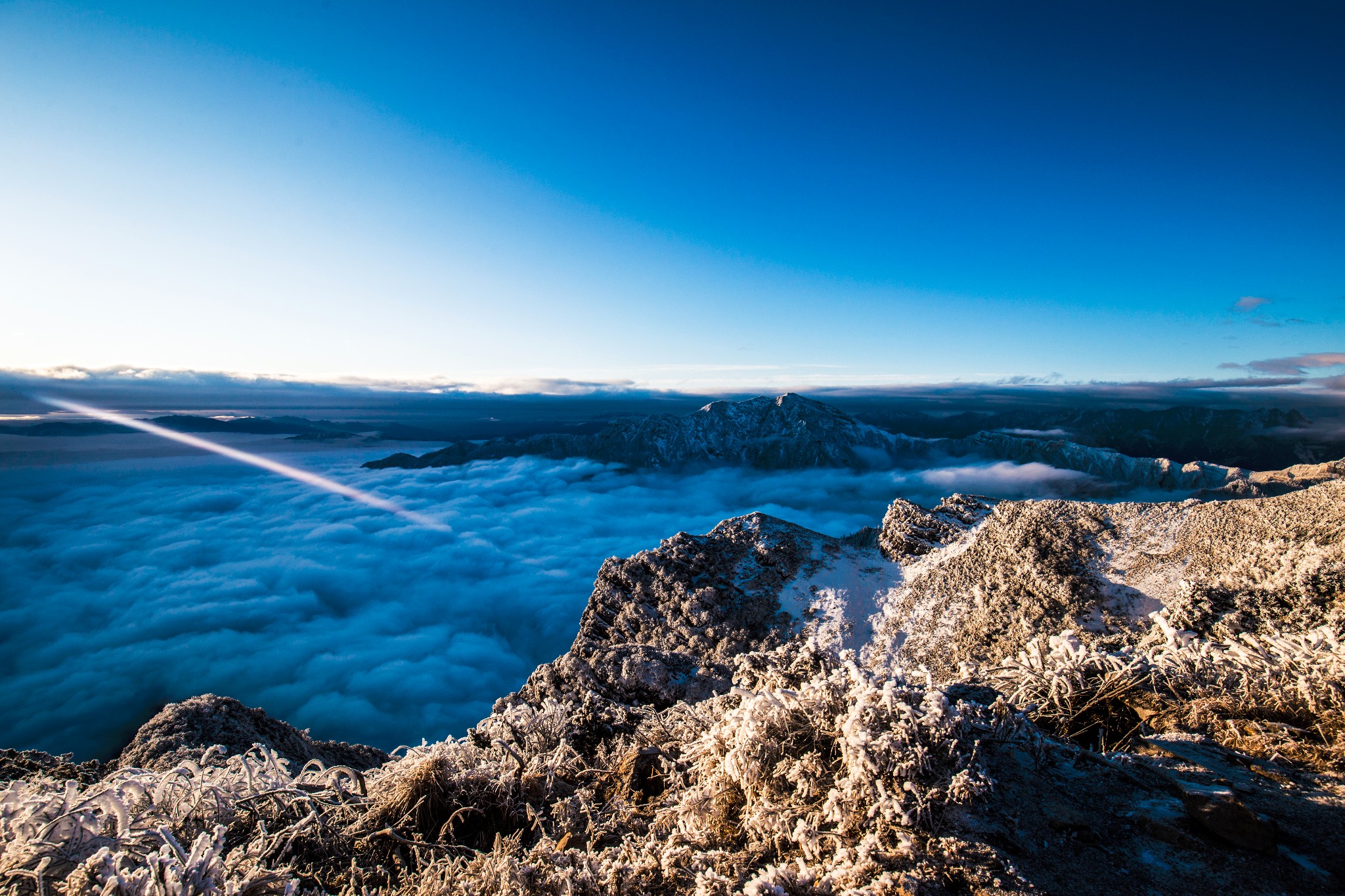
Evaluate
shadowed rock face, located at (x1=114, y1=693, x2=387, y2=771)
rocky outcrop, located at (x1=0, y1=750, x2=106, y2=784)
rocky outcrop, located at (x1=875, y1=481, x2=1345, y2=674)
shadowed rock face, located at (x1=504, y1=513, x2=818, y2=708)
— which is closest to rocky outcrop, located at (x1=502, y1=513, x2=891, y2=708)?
shadowed rock face, located at (x1=504, y1=513, x2=818, y2=708)

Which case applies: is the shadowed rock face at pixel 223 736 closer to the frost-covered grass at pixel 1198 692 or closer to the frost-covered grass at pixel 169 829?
the frost-covered grass at pixel 169 829

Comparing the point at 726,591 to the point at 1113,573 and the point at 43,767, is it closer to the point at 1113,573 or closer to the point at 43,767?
the point at 1113,573

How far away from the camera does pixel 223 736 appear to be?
12.0 meters

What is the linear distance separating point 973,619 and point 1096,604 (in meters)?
3.25

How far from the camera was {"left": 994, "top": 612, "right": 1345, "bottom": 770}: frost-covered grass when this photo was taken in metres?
3.47

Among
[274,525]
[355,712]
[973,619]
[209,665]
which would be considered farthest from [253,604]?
[973,619]

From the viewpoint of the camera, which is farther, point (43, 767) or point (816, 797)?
point (43, 767)

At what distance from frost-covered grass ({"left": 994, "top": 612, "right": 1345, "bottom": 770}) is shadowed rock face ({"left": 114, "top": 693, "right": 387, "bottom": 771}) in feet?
41.5

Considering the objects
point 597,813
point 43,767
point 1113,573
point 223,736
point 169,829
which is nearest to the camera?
point 169,829

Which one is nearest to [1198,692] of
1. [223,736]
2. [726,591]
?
[223,736]

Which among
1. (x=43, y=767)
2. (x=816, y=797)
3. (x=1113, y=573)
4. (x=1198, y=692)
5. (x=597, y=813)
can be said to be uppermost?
(x=816, y=797)

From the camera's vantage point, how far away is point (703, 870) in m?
2.33

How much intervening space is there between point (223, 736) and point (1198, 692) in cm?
1723

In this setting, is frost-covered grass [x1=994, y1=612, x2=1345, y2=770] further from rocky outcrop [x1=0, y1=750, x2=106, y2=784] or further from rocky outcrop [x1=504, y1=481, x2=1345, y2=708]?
rocky outcrop [x1=0, y1=750, x2=106, y2=784]
